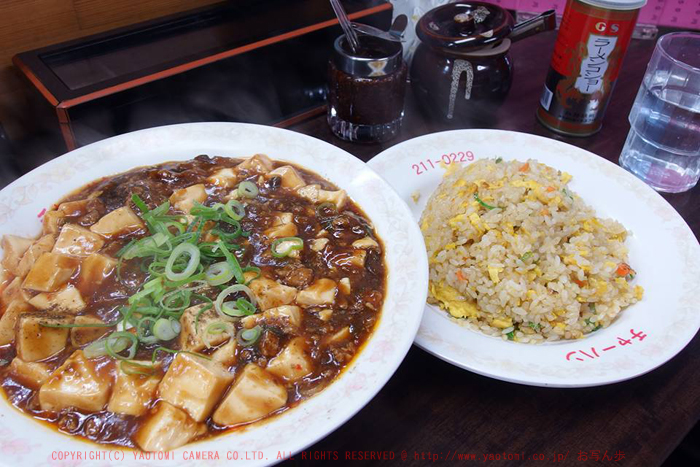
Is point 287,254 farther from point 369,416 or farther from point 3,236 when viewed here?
point 3,236

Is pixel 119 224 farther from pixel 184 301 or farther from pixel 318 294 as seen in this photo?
pixel 318 294

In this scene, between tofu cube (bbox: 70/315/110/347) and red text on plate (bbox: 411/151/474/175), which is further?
red text on plate (bbox: 411/151/474/175)

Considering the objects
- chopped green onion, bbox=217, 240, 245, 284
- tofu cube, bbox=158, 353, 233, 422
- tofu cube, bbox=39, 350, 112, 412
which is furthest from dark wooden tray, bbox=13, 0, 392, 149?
tofu cube, bbox=158, 353, 233, 422

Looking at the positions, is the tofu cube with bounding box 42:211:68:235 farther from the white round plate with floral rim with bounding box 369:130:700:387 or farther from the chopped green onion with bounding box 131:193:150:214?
the white round plate with floral rim with bounding box 369:130:700:387

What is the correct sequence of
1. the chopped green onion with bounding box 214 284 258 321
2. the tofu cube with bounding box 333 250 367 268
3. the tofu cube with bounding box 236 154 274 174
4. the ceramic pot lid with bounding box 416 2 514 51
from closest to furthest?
the chopped green onion with bounding box 214 284 258 321
the tofu cube with bounding box 333 250 367 268
the tofu cube with bounding box 236 154 274 174
the ceramic pot lid with bounding box 416 2 514 51

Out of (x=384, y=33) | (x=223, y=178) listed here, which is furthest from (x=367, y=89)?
(x=223, y=178)

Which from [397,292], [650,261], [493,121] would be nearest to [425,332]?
[397,292]

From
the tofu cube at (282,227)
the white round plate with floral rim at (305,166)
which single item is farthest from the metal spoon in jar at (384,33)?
the tofu cube at (282,227)

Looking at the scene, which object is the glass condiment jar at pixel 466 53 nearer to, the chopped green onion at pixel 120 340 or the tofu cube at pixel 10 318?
the chopped green onion at pixel 120 340
